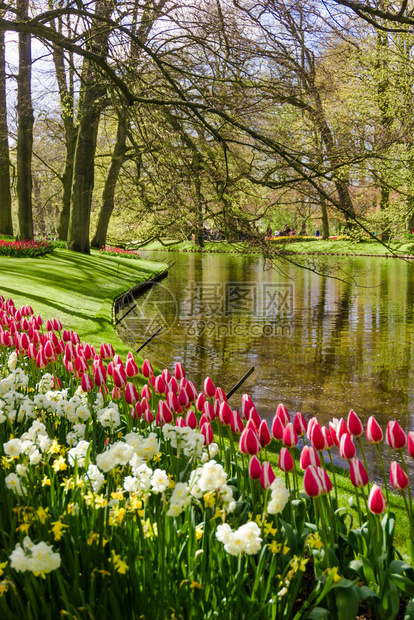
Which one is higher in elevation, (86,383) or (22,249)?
(22,249)

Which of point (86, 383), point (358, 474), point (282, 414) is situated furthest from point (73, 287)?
point (358, 474)

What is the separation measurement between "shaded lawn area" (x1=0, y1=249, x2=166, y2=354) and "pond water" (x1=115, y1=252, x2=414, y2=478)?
84 cm

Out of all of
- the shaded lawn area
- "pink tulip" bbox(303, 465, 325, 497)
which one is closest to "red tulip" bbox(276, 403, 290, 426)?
"pink tulip" bbox(303, 465, 325, 497)

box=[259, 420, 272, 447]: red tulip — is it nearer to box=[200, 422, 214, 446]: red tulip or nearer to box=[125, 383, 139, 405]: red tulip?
box=[200, 422, 214, 446]: red tulip

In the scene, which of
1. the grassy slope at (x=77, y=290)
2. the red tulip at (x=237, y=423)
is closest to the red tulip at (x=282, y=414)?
the red tulip at (x=237, y=423)

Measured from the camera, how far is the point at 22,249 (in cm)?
1889

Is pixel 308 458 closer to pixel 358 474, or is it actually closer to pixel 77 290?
pixel 358 474

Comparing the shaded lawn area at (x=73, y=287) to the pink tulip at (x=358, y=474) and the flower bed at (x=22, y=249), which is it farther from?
the pink tulip at (x=358, y=474)

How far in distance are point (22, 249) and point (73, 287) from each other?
5.71m

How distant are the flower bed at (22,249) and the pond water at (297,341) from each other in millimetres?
4205

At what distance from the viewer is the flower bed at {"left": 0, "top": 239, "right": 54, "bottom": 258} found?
18203mm

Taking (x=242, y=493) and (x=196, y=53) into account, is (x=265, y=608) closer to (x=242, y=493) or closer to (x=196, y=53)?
(x=242, y=493)

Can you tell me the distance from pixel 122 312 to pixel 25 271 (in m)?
3.06

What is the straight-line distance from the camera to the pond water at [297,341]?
23.3 ft
